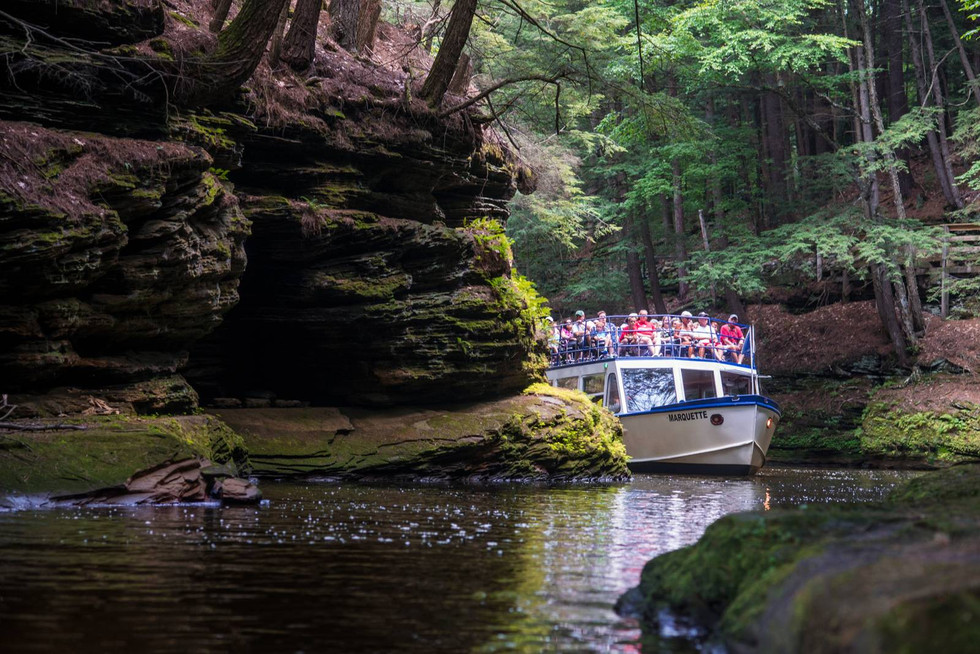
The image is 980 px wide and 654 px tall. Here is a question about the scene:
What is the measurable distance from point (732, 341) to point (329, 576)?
1957cm

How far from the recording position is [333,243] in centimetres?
1529

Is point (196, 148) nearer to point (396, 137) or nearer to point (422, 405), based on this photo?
point (396, 137)

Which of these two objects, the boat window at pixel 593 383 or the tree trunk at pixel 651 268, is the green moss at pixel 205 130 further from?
the tree trunk at pixel 651 268

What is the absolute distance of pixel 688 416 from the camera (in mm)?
22828

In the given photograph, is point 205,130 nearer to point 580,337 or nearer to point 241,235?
point 241,235

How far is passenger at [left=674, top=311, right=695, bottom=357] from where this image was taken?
2339 cm

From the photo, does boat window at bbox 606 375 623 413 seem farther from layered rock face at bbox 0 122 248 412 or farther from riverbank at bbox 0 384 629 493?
layered rock face at bbox 0 122 248 412

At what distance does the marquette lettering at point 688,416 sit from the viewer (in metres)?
22.6

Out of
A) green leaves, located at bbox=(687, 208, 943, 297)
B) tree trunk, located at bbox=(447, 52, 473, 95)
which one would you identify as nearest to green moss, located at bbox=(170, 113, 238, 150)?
tree trunk, located at bbox=(447, 52, 473, 95)

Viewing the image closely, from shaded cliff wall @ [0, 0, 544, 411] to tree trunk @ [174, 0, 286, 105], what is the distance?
38 centimetres

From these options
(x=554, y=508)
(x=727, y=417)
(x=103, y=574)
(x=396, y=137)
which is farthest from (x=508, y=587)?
(x=727, y=417)

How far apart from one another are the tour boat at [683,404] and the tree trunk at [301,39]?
1138cm

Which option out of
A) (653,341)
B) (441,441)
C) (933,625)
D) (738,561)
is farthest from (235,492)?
(653,341)

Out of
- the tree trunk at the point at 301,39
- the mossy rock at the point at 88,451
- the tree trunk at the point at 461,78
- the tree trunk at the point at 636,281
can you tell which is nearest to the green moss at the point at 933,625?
the mossy rock at the point at 88,451
